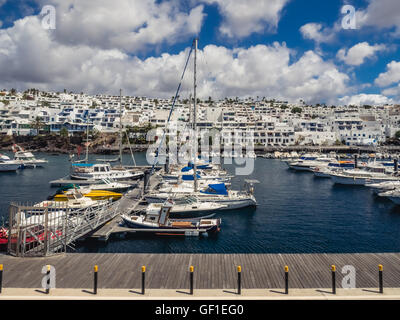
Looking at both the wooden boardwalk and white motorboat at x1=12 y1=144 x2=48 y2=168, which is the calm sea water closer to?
the wooden boardwalk

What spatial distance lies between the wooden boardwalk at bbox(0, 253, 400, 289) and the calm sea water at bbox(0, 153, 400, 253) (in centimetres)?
617

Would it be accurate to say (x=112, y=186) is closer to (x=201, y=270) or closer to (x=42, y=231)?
(x=42, y=231)

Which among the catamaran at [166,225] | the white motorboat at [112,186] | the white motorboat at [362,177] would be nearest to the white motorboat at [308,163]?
the white motorboat at [362,177]

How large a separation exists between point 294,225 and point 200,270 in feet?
48.8

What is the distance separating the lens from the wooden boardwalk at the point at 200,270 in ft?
32.9

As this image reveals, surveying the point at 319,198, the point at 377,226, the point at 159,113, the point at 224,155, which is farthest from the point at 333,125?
the point at 377,226

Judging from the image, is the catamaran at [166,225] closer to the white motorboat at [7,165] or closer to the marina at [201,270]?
the marina at [201,270]

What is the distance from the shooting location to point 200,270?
36.7ft

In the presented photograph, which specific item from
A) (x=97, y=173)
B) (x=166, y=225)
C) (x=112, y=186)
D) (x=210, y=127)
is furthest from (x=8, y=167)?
(x=210, y=127)

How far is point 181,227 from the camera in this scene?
20.5 meters

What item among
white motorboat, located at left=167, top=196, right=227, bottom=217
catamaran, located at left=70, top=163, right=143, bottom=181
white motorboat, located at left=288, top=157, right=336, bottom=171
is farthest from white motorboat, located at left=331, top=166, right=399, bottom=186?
catamaran, located at left=70, top=163, right=143, bottom=181

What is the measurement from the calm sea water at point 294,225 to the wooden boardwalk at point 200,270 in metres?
6.17
